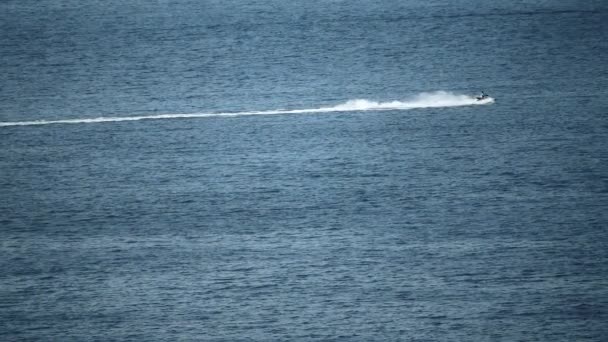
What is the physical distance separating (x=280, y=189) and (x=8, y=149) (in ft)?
1.96

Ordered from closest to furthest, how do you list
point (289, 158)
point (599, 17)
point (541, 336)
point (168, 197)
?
point (541, 336) → point (168, 197) → point (289, 158) → point (599, 17)

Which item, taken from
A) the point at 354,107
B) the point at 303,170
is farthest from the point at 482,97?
→ the point at 303,170

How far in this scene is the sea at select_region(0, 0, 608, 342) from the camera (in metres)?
1.39

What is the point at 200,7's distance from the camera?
243 cm

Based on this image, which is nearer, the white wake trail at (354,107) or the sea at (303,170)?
the sea at (303,170)

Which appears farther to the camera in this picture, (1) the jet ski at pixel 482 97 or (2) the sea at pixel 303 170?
(1) the jet ski at pixel 482 97

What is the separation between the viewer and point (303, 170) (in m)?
1.75

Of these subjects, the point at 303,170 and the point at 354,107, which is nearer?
the point at 303,170

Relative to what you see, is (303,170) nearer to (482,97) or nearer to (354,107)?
(354,107)

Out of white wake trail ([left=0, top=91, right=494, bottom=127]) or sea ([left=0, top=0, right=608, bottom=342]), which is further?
white wake trail ([left=0, top=91, right=494, bottom=127])

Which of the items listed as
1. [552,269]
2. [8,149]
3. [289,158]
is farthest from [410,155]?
[8,149]

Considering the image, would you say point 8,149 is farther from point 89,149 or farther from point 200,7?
point 200,7

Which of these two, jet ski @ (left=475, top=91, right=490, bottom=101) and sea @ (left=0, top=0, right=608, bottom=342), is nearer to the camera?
sea @ (left=0, top=0, right=608, bottom=342)

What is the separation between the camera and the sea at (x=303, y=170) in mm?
1392
